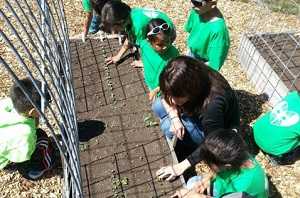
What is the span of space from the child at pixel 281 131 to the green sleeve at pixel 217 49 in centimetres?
69

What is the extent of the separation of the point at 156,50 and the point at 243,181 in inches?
60.4

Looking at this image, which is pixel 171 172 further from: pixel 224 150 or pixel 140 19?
pixel 140 19

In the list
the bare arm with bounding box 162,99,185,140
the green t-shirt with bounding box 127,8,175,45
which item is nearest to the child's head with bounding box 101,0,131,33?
the green t-shirt with bounding box 127,8,175,45

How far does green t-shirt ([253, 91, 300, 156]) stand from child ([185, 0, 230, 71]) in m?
0.69

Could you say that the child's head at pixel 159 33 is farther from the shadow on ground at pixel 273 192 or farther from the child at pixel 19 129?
the shadow on ground at pixel 273 192

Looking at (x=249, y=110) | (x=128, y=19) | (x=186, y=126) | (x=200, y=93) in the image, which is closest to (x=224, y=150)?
(x=200, y=93)

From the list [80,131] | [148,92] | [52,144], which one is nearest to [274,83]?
[148,92]

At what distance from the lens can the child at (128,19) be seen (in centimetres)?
378

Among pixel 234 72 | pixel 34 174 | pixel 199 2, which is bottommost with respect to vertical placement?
pixel 234 72

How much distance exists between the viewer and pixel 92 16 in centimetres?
511

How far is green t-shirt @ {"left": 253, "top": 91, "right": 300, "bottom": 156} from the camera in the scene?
3580 mm

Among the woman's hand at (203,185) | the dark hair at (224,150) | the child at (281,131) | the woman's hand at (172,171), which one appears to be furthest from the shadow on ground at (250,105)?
the dark hair at (224,150)

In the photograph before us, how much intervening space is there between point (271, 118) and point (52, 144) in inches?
82.3

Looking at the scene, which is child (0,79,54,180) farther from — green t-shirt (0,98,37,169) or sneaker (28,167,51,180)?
sneaker (28,167,51,180)
